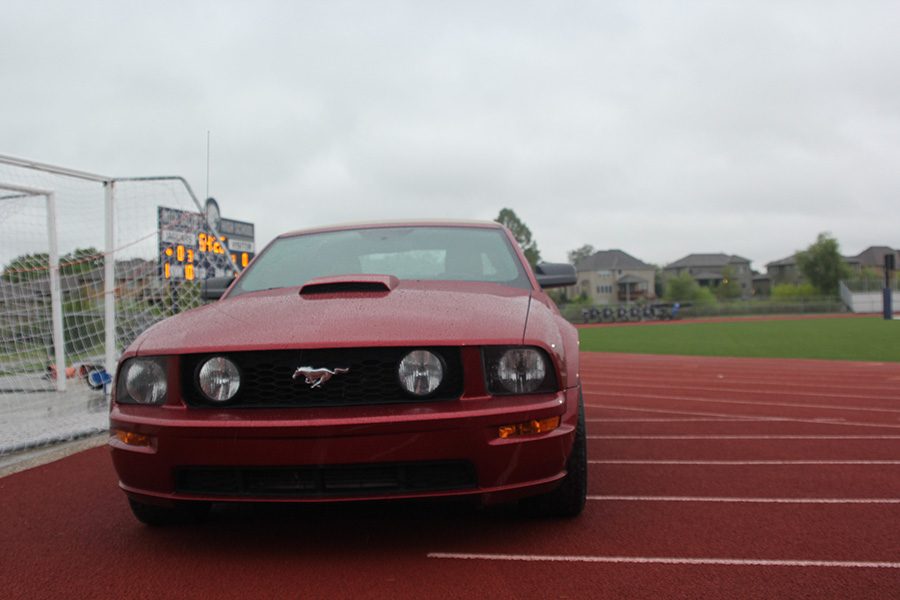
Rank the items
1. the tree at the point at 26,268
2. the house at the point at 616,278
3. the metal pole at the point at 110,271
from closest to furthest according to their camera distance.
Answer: the metal pole at the point at 110,271 → the tree at the point at 26,268 → the house at the point at 616,278

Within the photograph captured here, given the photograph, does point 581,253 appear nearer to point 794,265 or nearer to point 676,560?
point 794,265

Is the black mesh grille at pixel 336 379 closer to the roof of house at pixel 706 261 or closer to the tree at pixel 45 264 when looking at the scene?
the tree at pixel 45 264

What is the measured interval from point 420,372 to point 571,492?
0.90 meters

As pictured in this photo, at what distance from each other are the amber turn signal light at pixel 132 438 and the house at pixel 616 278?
102733mm

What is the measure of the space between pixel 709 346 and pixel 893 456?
51.6 ft

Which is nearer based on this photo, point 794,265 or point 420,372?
point 420,372

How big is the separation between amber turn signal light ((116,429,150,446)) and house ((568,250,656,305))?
103 metres

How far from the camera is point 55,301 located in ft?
23.5

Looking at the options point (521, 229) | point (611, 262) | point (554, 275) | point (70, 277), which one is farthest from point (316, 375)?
point (611, 262)

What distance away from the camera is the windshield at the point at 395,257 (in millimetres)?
3664

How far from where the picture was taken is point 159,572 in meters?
2.48

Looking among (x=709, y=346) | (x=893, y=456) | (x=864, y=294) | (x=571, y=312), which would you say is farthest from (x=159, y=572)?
(x=864, y=294)

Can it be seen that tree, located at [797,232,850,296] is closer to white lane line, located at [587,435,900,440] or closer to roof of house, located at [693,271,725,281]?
roof of house, located at [693,271,725,281]

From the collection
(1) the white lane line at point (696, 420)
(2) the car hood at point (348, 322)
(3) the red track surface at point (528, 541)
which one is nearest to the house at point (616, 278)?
(1) the white lane line at point (696, 420)
